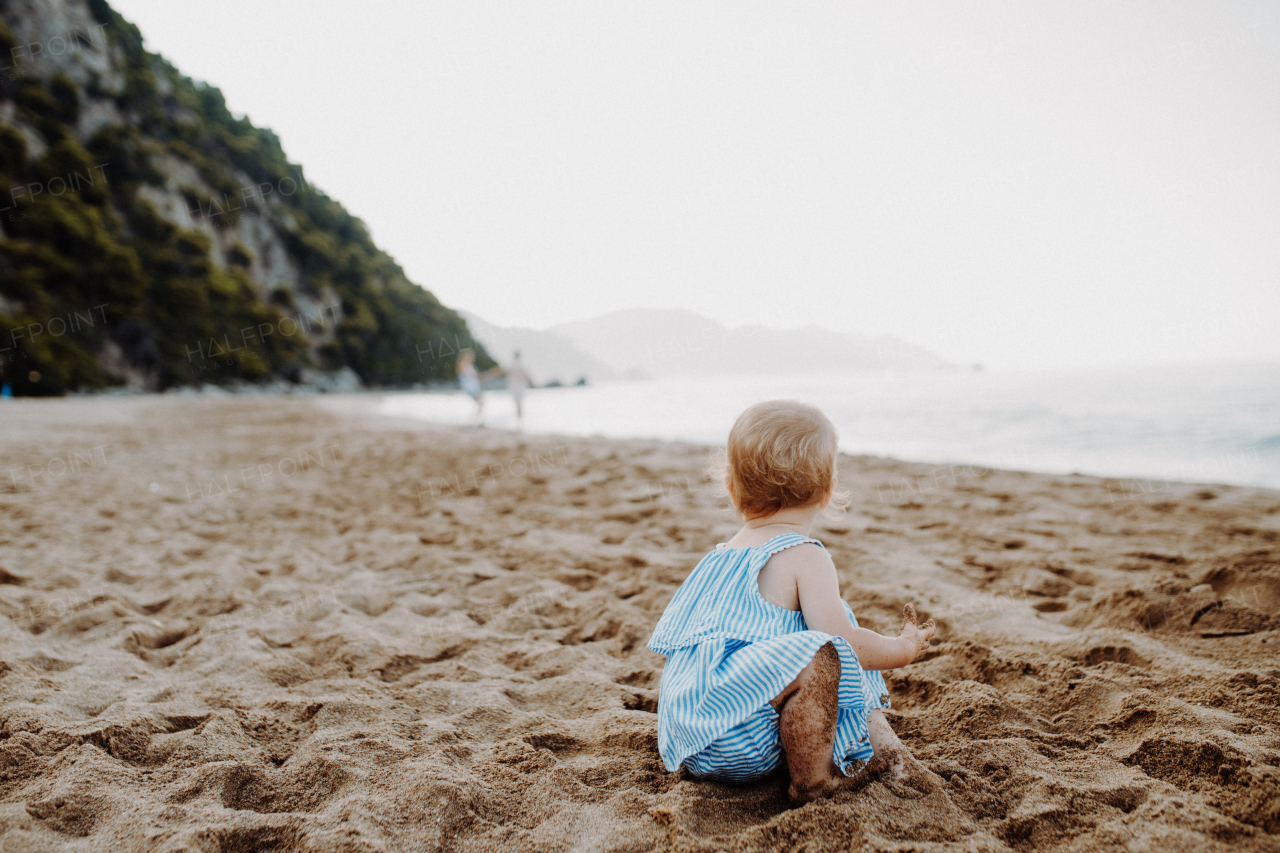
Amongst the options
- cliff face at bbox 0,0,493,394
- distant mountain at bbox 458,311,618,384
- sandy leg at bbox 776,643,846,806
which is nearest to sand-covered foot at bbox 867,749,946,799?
sandy leg at bbox 776,643,846,806

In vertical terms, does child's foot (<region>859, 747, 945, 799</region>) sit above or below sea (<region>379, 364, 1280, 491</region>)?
below

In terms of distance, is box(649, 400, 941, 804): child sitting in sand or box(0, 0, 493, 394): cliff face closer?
box(649, 400, 941, 804): child sitting in sand

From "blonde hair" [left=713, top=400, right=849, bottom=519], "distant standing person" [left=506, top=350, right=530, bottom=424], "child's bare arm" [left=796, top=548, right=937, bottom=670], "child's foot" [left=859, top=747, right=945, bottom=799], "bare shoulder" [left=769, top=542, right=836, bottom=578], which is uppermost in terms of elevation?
"distant standing person" [left=506, top=350, right=530, bottom=424]

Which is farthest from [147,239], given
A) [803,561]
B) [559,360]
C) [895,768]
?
[559,360]

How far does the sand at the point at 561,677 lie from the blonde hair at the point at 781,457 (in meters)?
0.65

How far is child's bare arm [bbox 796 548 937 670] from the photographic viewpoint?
140cm

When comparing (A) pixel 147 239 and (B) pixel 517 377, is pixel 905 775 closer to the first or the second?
(B) pixel 517 377

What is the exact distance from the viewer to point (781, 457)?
148cm

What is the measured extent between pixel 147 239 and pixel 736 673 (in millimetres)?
41730

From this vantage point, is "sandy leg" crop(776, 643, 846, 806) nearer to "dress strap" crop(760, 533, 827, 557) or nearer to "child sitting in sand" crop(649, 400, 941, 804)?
"child sitting in sand" crop(649, 400, 941, 804)

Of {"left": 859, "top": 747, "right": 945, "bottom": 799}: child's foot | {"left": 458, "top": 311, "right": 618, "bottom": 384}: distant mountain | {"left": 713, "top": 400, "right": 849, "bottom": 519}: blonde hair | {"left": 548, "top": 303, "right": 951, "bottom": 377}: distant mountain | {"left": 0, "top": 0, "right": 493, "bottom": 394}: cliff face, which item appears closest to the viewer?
{"left": 859, "top": 747, "right": 945, "bottom": 799}: child's foot

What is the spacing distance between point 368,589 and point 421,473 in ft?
10.9

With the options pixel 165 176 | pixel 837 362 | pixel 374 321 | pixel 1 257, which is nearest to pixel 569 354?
pixel 837 362

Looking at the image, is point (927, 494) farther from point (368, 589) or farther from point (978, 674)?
point (368, 589)
